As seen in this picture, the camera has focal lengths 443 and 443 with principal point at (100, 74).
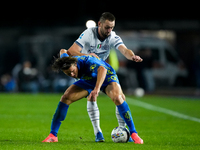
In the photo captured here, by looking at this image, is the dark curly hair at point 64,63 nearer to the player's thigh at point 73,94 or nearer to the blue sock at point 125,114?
the player's thigh at point 73,94

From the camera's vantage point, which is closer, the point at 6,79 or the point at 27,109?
the point at 27,109

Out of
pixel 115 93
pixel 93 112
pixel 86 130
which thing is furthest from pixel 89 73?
pixel 86 130

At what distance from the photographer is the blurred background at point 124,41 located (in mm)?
21625

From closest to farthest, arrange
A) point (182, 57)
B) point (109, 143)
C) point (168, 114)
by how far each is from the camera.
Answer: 1. point (109, 143)
2. point (168, 114)
3. point (182, 57)

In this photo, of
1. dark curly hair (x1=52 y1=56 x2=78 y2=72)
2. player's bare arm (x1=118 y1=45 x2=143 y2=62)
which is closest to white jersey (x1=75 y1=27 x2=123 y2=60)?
player's bare arm (x1=118 y1=45 x2=143 y2=62)

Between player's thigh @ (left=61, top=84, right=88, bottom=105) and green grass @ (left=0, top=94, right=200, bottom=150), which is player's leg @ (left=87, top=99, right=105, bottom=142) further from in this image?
player's thigh @ (left=61, top=84, right=88, bottom=105)

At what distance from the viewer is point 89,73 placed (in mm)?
6793

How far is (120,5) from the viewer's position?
29156 millimetres

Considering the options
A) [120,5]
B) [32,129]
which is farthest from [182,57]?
[32,129]

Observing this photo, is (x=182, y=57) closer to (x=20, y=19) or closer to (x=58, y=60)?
(x=20, y=19)

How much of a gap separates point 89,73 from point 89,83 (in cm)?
19

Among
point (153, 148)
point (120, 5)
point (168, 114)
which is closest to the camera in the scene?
point (153, 148)

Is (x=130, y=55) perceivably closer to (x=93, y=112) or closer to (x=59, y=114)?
(x=93, y=112)

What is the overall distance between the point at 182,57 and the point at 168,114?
14231 millimetres
